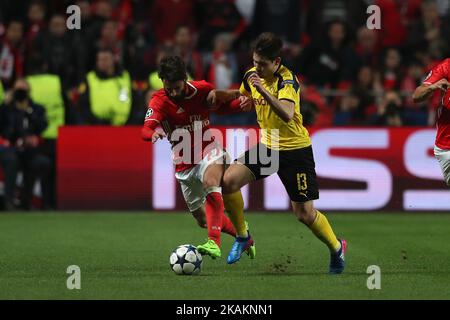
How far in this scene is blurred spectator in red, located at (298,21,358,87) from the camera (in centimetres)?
1772

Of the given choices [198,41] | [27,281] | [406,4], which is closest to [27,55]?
[198,41]

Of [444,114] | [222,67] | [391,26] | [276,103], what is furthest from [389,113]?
[276,103]

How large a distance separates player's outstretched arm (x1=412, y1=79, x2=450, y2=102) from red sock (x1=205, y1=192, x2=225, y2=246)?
1970 millimetres

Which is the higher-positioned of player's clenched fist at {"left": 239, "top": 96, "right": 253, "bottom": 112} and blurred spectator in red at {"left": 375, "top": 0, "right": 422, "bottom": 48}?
blurred spectator in red at {"left": 375, "top": 0, "right": 422, "bottom": 48}

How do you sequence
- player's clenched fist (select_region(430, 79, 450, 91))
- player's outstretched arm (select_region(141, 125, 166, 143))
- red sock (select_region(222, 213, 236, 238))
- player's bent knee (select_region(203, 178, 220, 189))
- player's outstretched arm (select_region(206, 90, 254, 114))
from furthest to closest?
red sock (select_region(222, 213, 236, 238))
player's bent knee (select_region(203, 178, 220, 189))
player's outstretched arm (select_region(206, 90, 254, 114))
player's outstretched arm (select_region(141, 125, 166, 143))
player's clenched fist (select_region(430, 79, 450, 91))

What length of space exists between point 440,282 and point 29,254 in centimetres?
410

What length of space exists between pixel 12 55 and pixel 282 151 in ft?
27.7

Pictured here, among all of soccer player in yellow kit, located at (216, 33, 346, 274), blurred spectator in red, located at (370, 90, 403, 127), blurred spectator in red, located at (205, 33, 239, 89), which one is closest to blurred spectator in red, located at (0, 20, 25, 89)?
blurred spectator in red, located at (205, 33, 239, 89)

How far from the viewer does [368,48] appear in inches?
704

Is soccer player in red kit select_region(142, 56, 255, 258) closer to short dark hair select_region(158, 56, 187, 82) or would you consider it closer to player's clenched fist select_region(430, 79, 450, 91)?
short dark hair select_region(158, 56, 187, 82)

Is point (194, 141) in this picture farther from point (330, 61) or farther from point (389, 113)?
point (330, 61)

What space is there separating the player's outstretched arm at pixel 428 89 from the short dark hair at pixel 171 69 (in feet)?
6.44

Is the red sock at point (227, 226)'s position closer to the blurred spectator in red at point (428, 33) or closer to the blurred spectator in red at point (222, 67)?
the blurred spectator in red at point (222, 67)
